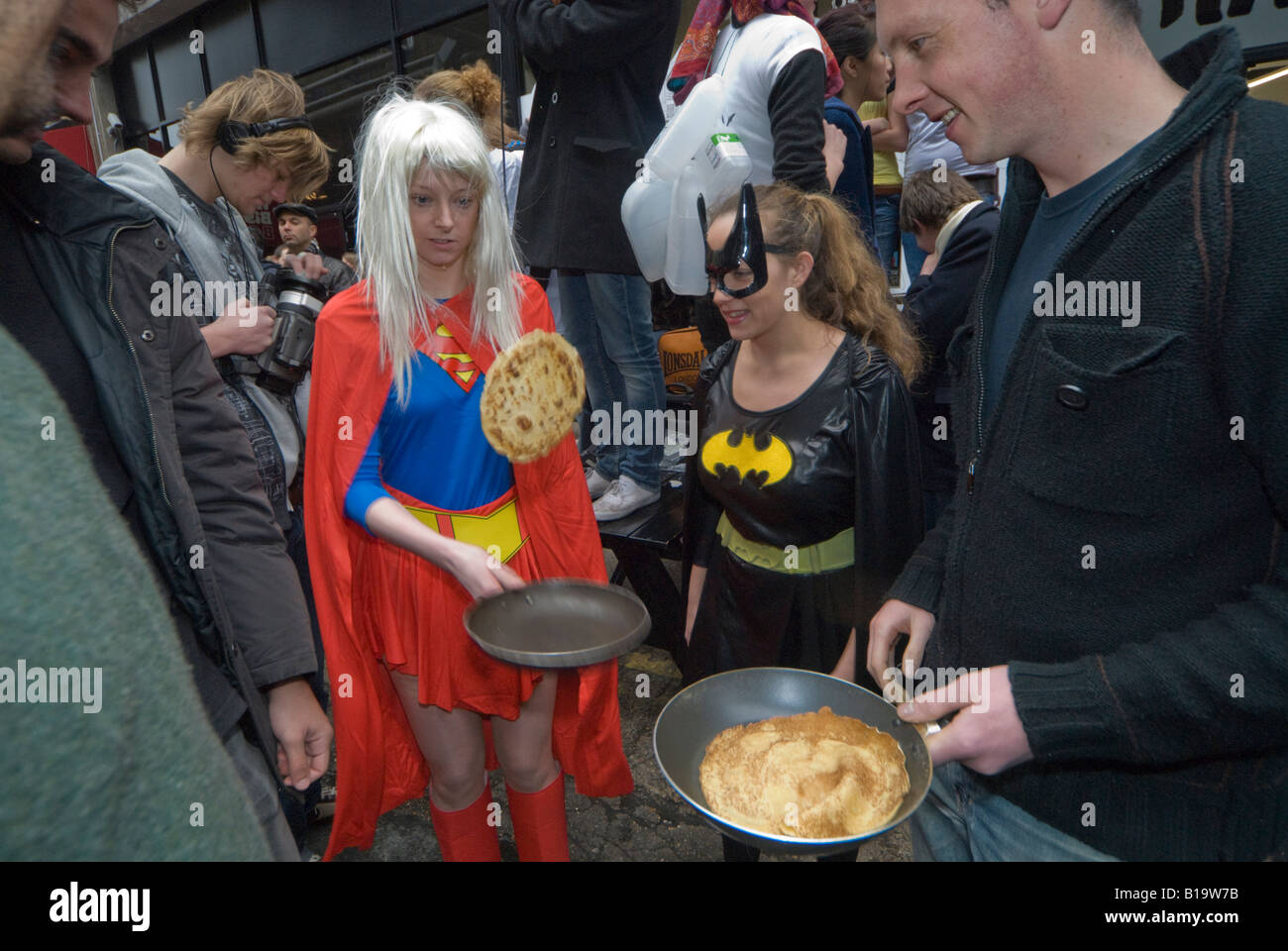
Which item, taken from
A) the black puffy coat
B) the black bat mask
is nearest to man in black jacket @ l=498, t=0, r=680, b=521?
the black puffy coat

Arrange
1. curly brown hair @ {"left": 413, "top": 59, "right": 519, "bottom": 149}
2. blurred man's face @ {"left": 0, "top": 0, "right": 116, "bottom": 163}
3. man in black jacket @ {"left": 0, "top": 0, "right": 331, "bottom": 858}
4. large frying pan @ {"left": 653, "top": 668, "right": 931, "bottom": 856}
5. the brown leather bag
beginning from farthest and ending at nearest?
1. the brown leather bag
2. curly brown hair @ {"left": 413, "top": 59, "right": 519, "bottom": 149}
3. large frying pan @ {"left": 653, "top": 668, "right": 931, "bottom": 856}
4. man in black jacket @ {"left": 0, "top": 0, "right": 331, "bottom": 858}
5. blurred man's face @ {"left": 0, "top": 0, "right": 116, "bottom": 163}

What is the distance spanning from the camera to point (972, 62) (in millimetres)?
1085

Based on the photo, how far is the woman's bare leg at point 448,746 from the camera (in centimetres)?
213

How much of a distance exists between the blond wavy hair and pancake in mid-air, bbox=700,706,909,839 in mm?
2498

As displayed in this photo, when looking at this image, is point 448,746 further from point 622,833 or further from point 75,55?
point 75,55

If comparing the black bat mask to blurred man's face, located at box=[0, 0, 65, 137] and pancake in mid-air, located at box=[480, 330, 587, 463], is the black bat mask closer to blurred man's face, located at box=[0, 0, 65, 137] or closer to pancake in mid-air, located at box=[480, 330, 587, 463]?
pancake in mid-air, located at box=[480, 330, 587, 463]

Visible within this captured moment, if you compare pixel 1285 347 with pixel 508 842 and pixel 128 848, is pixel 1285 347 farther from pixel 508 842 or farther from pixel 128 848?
pixel 508 842

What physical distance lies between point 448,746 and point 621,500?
5.53ft

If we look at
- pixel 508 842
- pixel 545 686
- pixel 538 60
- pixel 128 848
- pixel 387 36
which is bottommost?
pixel 508 842

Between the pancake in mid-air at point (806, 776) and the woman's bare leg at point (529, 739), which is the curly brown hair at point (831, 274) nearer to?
the pancake in mid-air at point (806, 776)

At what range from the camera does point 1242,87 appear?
0.94m

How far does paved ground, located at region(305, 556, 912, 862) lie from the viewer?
2.74 meters
